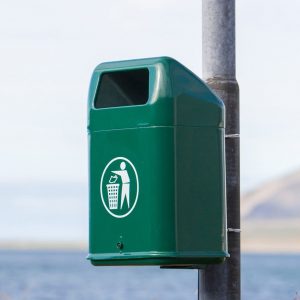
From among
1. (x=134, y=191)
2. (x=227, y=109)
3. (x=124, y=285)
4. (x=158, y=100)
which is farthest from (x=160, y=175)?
(x=124, y=285)

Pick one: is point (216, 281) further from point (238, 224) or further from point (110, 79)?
point (110, 79)

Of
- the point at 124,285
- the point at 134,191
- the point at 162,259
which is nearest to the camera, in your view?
the point at 162,259

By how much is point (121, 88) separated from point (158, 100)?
1.33 feet

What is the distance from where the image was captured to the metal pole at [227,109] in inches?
215

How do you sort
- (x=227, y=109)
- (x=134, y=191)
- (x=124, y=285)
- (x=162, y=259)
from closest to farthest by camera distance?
1. (x=162, y=259)
2. (x=134, y=191)
3. (x=227, y=109)
4. (x=124, y=285)

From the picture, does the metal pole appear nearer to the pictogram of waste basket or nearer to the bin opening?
the bin opening

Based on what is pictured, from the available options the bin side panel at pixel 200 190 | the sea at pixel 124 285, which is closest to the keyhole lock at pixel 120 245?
the bin side panel at pixel 200 190

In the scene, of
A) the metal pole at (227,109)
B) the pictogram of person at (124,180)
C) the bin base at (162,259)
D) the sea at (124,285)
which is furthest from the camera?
the sea at (124,285)

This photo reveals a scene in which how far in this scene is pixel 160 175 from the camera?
5.16 m

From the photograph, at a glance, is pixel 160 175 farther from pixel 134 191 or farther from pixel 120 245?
pixel 120 245

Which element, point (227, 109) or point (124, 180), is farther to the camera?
point (227, 109)

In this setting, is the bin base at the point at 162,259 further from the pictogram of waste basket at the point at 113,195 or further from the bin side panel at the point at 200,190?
the pictogram of waste basket at the point at 113,195

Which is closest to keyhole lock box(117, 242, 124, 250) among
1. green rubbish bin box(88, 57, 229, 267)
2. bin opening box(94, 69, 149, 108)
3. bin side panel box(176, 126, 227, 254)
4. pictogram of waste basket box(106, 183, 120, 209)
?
green rubbish bin box(88, 57, 229, 267)

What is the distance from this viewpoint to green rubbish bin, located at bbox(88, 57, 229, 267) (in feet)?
16.9
